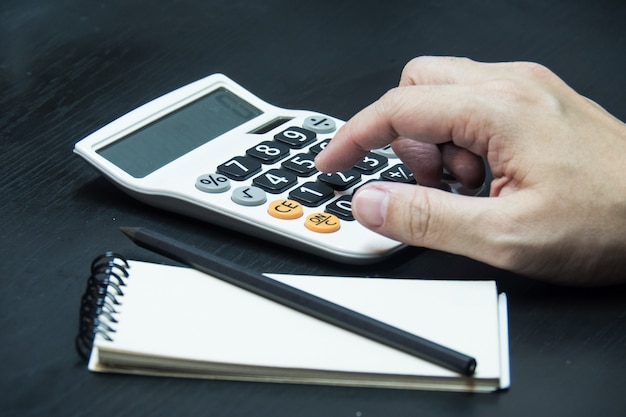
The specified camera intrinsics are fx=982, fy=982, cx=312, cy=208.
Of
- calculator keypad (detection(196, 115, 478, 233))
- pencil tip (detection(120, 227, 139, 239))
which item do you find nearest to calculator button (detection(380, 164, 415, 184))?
calculator keypad (detection(196, 115, 478, 233))

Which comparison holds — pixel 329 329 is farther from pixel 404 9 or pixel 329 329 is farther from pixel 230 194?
pixel 404 9

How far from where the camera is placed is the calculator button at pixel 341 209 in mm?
755

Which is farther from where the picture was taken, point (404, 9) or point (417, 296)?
point (404, 9)

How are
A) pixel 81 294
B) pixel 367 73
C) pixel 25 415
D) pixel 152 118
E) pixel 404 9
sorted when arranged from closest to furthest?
1. pixel 25 415
2. pixel 81 294
3. pixel 152 118
4. pixel 367 73
5. pixel 404 9

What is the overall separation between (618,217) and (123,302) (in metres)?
0.35

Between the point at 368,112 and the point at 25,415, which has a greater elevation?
the point at 368,112

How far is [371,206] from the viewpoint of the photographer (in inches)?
27.8

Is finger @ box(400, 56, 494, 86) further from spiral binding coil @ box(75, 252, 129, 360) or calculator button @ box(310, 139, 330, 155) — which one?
spiral binding coil @ box(75, 252, 129, 360)

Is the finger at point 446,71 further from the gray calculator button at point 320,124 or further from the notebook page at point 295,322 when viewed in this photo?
the notebook page at point 295,322

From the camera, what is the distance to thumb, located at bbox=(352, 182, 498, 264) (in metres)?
0.68

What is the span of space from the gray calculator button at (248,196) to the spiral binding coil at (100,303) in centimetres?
11

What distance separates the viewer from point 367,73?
1053 millimetres

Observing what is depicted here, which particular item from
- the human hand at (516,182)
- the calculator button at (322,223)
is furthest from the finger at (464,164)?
the calculator button at (322,223)

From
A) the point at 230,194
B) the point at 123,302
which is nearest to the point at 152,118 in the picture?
the point at 230,194
